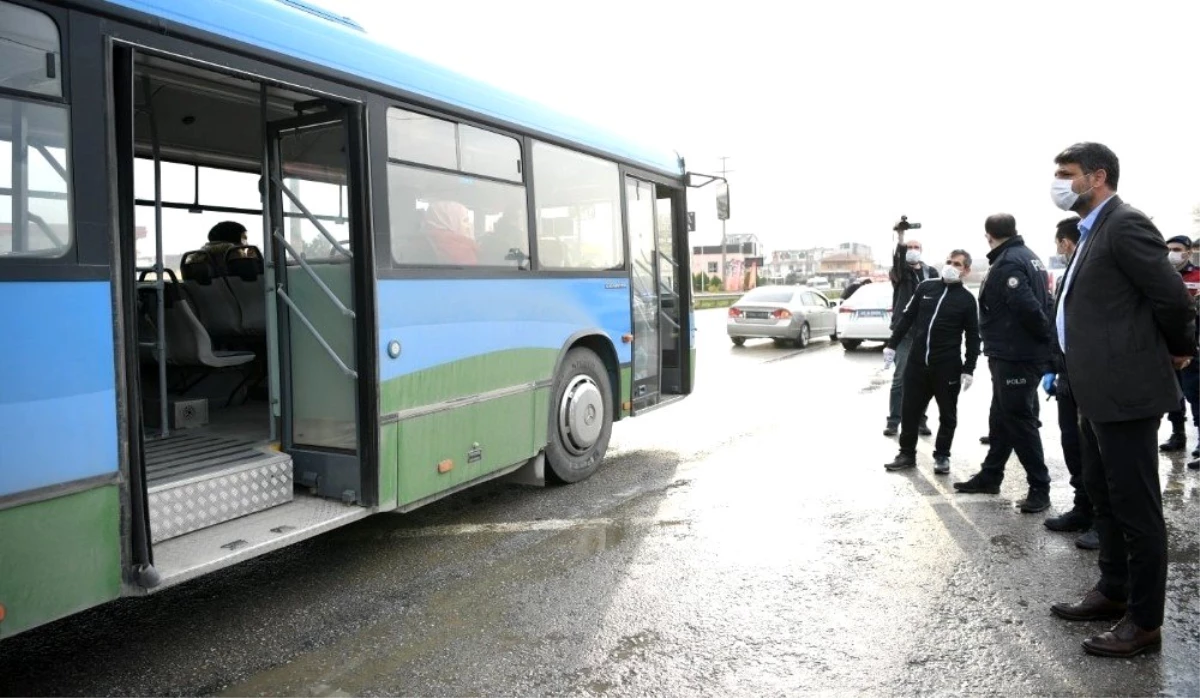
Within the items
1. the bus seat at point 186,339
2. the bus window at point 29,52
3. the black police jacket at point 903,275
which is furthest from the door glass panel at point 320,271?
the black police jacket at point 903,275

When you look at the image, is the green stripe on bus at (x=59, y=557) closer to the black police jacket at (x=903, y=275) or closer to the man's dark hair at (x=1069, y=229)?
the man's dark hair at (x=1069, y=229)

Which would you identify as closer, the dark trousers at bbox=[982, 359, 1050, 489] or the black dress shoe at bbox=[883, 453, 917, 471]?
the dark trousers at bbox=[982, 359, 1050, 489]

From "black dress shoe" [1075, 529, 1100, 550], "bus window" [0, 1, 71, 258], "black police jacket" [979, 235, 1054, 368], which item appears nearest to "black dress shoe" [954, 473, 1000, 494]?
"black police jacket" [979, 235, 1054, 368]

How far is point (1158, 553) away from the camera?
3.52 meters

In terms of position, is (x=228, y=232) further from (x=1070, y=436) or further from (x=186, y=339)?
(x=1070, y=436)

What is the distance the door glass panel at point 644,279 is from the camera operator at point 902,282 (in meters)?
2.42

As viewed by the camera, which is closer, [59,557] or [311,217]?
[59,557]

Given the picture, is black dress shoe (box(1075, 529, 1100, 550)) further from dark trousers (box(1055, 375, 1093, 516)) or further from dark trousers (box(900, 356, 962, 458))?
dark trousers (box(900, 356, 962, 458))

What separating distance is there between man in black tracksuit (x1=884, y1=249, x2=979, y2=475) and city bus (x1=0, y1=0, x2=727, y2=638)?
234cm

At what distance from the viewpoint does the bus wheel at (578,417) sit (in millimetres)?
6254

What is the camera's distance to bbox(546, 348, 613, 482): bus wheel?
6254 mm

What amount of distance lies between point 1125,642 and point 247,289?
6021 mm

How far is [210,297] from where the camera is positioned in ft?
20.6

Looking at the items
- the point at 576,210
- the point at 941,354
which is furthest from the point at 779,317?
the point at 576,210
